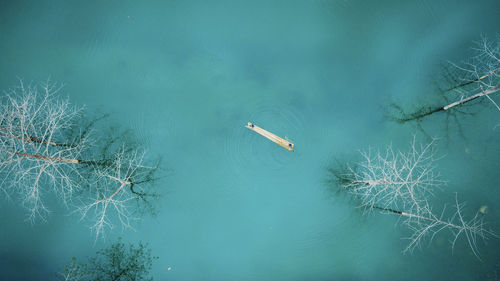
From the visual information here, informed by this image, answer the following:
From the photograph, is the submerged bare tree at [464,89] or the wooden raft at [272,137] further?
the wooden raft at [272,137]

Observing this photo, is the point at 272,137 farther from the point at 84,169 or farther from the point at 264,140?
the point at 84,169

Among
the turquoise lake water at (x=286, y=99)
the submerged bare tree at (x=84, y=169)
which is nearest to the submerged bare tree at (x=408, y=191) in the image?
the turquoise lake water at (x=286, y=99)

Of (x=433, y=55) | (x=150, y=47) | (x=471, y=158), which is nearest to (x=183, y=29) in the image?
(x=150, y=47)

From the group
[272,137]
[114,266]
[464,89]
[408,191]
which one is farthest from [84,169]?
[464,89]

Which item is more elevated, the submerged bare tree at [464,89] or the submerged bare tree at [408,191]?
the submerged bare tree at [464,89]

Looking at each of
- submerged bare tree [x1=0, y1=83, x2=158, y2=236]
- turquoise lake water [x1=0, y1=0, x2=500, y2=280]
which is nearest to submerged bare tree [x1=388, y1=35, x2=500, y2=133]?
turquoise lake water [x1=0, y1=0, x2=500, y2=280]

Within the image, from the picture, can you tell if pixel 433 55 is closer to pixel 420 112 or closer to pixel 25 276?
pixel 420 112

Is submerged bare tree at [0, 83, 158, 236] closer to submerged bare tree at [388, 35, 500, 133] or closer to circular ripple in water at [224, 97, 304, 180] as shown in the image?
circular ripple in water at [224, 97, 304, 180]

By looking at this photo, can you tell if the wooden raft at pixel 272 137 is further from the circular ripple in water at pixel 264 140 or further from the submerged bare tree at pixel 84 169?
the submerged bare tree at pixel 84 169
